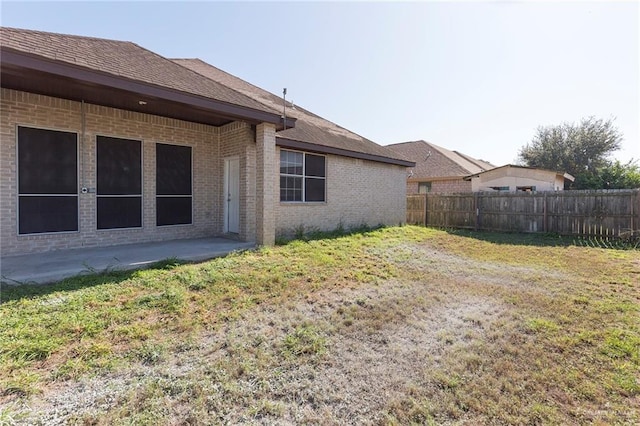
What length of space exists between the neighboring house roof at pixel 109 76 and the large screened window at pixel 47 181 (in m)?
0.95

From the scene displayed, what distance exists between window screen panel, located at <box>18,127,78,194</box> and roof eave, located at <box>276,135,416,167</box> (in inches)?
192

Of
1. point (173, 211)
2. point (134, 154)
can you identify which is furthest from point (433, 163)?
point (134, 154)

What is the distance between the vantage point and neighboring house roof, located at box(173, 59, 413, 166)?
9.81m

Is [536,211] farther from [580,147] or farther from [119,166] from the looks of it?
[580,147]

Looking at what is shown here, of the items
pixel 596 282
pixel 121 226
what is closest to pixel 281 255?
pixel 121 226

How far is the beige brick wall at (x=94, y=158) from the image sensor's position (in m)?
6.11

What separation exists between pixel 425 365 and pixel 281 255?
4.51 m

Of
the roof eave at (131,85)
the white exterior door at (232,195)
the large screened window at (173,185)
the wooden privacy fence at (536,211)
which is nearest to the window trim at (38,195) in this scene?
the large screened window at (173,185)

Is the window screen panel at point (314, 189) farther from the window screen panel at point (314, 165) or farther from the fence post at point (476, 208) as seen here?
the fence post at point (476, 208)

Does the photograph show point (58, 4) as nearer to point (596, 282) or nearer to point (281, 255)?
point (281, 255)

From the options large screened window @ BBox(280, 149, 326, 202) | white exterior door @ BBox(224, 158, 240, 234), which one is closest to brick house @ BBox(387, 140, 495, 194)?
large screened window @ BBox(280, 149, 326, 202)

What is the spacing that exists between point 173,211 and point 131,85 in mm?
3682

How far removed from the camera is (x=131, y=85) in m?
5.50

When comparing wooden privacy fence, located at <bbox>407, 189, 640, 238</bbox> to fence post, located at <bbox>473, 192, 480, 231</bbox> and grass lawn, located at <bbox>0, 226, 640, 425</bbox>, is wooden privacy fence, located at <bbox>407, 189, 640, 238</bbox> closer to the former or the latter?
fence post, located at <bbox>473, 192, 480, 231</bbox>
